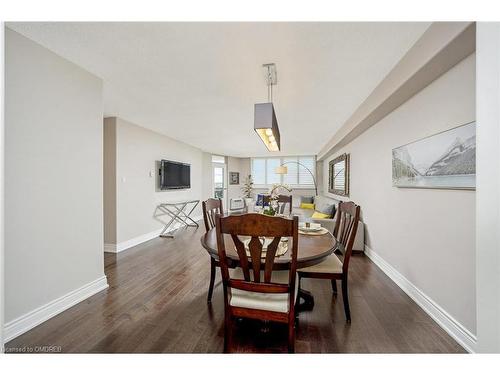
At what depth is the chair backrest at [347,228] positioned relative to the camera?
1748 mm

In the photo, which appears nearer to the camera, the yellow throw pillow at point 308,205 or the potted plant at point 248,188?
the yellow throw pillow at point 308,205

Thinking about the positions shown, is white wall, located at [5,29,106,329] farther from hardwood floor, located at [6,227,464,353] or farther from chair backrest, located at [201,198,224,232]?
chair backrest, located at [201,198,224,232]

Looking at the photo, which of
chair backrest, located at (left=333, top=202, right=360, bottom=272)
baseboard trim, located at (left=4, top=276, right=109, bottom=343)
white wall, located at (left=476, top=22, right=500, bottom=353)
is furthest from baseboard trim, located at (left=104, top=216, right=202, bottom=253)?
white wall, located at (left=476, top=22, right=500, bottom=353)

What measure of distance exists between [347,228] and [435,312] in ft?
3.11

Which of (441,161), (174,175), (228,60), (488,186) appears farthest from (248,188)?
(488,186)

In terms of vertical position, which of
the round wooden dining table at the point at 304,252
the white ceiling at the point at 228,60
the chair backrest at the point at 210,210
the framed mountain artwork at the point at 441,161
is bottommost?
the round wooden dining table at the point at 304,252

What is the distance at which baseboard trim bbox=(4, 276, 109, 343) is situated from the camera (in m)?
1.56

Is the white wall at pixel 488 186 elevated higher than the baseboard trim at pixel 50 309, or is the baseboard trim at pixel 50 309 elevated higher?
the white wall at pixel 488 186

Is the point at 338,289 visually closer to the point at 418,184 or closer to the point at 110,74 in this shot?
the point at 418,184

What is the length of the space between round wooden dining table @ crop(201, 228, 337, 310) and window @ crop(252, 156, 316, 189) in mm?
6620

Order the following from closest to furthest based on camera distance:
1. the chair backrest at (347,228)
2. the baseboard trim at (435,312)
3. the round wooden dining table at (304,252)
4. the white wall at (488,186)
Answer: the white wall at (488,186)
the round wooden dining table at (304,252)
the baseboard trim at (435,312)
the chair backrest at (347,228)

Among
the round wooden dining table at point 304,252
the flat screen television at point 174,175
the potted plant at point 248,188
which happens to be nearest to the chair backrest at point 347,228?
the round wooden dining table at point 304,252

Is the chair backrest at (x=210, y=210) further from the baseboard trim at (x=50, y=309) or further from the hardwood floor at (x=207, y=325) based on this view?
the baseboard trim at (x=50, y=309)

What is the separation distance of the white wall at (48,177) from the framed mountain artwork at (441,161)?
10.7 feet
